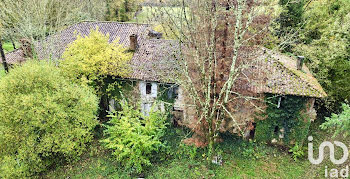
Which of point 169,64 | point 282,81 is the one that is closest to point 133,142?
point 169,64

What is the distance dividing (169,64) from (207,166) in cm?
807

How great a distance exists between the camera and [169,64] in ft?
59.8

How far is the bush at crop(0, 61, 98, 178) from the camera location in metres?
12.6

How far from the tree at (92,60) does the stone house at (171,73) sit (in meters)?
1.27

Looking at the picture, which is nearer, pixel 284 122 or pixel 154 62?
pixel 284 122

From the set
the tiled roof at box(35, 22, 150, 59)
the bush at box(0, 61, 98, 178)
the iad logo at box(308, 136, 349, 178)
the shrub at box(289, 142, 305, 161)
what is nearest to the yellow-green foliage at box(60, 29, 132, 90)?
the bush at box(0, 61, 98, 178)

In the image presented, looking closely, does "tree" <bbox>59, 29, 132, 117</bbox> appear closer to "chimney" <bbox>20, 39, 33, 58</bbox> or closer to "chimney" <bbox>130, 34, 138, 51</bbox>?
"chimney" <bbox>130, 34, 138, 51</bbox>

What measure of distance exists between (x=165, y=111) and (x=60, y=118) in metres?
8.01

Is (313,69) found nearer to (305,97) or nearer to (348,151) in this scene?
(305,97)

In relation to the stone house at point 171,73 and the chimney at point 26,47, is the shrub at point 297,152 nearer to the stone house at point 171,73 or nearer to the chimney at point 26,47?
the stone house at point 171,73

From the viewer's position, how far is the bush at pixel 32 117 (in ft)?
41.3

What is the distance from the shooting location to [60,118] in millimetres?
13867

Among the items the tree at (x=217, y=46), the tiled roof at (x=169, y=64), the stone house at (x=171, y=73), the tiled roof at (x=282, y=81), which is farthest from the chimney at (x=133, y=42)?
the tiled roof at (x=282, y=81)

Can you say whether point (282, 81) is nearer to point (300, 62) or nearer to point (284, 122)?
point (300, 62)
